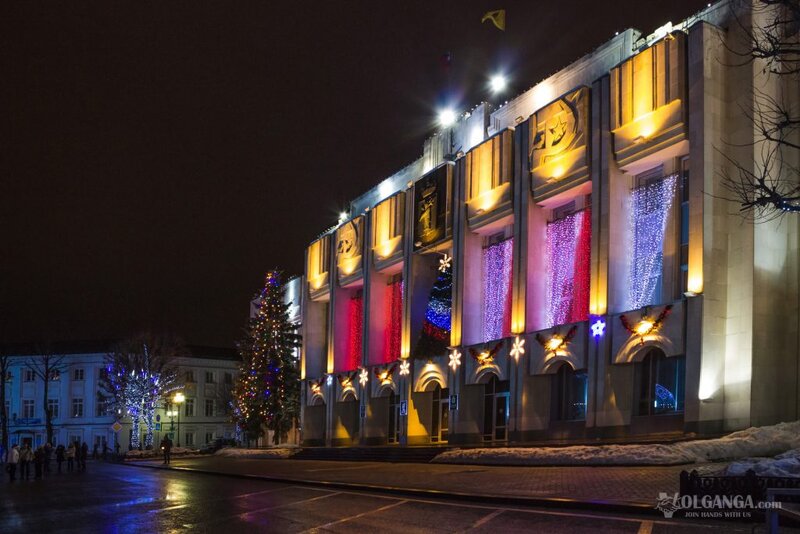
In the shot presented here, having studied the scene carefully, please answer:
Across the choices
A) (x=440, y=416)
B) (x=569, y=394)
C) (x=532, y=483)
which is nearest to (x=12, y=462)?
(x=440, y=416)

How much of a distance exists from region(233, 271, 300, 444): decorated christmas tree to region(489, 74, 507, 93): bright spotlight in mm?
20666

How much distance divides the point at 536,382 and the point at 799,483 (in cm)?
2374

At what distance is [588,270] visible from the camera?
34.6m

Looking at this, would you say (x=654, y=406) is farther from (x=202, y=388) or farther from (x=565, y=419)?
(x=202, y=388)

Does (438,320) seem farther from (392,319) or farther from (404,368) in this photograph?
(392,319)

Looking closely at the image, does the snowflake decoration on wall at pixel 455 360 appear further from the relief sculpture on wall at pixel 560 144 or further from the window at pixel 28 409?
the window at pixel 28 409

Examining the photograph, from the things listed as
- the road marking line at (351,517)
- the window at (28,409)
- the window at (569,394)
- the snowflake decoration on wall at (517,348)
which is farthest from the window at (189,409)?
the road marking line at (351,517)

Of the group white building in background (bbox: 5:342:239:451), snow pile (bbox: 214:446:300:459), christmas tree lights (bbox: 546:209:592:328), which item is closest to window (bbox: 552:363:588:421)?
christmas tree lights (bbox: 546:209:592:328)

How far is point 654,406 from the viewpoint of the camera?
99.3 ft

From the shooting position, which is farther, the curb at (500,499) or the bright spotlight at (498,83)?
the bright spotlight at (498,83)

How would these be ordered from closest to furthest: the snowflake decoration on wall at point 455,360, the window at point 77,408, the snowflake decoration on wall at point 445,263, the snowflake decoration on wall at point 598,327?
the snowflake decoration on wall at point 598,327 < the snowflake decoration on wall at point 455,360 < the snowflake decoration on wall at point 445,263 < the window at point 77,408

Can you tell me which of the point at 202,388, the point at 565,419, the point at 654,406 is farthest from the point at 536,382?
the point at 202,388

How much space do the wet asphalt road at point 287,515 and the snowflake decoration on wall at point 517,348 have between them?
49.6 feet

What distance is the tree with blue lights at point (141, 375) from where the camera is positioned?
7206 cm
